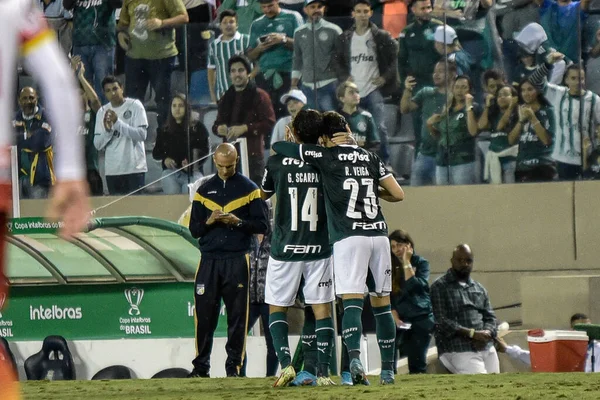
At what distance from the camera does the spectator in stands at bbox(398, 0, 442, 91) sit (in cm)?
1590

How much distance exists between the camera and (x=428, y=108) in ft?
52.1

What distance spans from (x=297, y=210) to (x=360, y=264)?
68cm

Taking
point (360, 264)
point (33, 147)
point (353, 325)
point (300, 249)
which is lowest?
point (353, 325)

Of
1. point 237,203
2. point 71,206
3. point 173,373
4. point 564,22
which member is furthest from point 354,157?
point 564,22

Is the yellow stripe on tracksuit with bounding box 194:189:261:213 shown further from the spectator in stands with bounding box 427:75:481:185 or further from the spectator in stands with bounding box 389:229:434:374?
the spectator in stands with bounding box 427:75:481:185

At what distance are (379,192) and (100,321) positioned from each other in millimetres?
4502

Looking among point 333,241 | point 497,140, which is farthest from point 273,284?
point 497,140

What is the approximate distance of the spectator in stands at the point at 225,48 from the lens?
1658cm

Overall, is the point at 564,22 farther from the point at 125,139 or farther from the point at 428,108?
the point at 125,139

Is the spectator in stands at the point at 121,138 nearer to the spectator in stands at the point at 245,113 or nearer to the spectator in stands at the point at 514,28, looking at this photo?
the spectator in stands at the point at 245,113

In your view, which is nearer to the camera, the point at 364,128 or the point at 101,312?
the point at 101,312

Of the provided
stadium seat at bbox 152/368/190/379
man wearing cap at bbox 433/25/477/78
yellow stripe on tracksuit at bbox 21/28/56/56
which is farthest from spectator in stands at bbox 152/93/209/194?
yellow stripe on tracksuit at bbox 21/28/56/56

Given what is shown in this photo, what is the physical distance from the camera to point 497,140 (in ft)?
51.6

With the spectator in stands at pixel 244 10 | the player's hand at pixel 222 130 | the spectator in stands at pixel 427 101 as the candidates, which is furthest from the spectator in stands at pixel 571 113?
the player's hand at pixel 222 130
